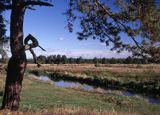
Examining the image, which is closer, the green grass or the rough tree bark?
the rough tree bark

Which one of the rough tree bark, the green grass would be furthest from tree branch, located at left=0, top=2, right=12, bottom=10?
the green grass

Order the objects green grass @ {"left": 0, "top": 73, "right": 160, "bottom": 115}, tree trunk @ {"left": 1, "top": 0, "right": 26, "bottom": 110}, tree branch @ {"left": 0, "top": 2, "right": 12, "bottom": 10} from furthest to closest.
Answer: green grass @ {"left": 0, "top": 73, "right": 160, "bottom": 115} → tree branch @ {"left": 0, "top": 2, "right": 12, "bottom": 10} → tree trunk @ {"left": 1, "top": 0, "right": 26, "bottom": 110}

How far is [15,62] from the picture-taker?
15.1 metres

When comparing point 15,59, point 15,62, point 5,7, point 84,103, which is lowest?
point 84,103

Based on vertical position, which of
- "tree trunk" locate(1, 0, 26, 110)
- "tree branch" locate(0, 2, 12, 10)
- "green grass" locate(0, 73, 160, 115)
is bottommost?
"green grass" locate(0, 73, 160, 115)

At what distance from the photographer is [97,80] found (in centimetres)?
7006

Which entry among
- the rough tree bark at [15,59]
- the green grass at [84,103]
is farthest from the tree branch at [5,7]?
the green grass at [84,103]

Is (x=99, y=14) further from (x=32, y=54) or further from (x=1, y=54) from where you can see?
(x=1, y=54)

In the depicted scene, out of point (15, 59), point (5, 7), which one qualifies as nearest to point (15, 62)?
point (15, 59)

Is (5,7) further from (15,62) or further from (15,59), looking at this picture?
(15,62)

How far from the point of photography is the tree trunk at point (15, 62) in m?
15.0

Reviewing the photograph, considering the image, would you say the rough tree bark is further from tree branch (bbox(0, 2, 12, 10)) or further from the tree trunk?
tree branch (bbox(0, 2, 12, 10))

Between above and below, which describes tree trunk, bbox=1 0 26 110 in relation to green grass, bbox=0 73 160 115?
above

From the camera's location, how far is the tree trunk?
15000mm
